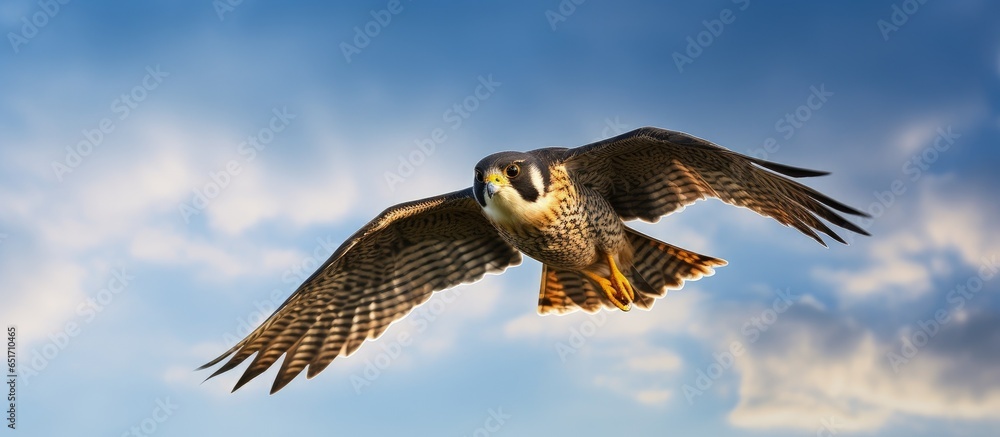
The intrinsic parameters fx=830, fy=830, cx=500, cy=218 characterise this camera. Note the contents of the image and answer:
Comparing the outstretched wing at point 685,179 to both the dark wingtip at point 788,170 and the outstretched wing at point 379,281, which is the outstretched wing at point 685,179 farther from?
the outstretched wing at point 379,281

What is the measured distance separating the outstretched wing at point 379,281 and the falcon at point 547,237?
0.4 inches

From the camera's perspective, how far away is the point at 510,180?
6.40 meters

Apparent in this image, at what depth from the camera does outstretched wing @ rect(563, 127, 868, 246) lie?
6.46m

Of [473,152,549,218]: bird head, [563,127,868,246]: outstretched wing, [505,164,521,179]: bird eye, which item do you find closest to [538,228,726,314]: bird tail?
[563,127,868,246]: outstretched wing

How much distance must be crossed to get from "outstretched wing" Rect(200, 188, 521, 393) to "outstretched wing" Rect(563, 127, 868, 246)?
1279 millimetres

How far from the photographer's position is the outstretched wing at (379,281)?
8.05m

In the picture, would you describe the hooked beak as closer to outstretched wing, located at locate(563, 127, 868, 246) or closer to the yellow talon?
outstretched wing, located at locate(563, 127, 868, 246)

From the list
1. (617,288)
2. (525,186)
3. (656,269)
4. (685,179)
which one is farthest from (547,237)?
(656,269)

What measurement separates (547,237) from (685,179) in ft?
5.05

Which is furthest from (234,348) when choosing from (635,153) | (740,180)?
(740,180)

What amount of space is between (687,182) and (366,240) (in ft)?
10.0

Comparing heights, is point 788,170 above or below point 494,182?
above

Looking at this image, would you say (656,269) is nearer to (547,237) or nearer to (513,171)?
(547,237)

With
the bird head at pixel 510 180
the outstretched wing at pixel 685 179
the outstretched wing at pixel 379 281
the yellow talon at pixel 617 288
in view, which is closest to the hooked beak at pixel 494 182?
the bird head at pixel 510 180
